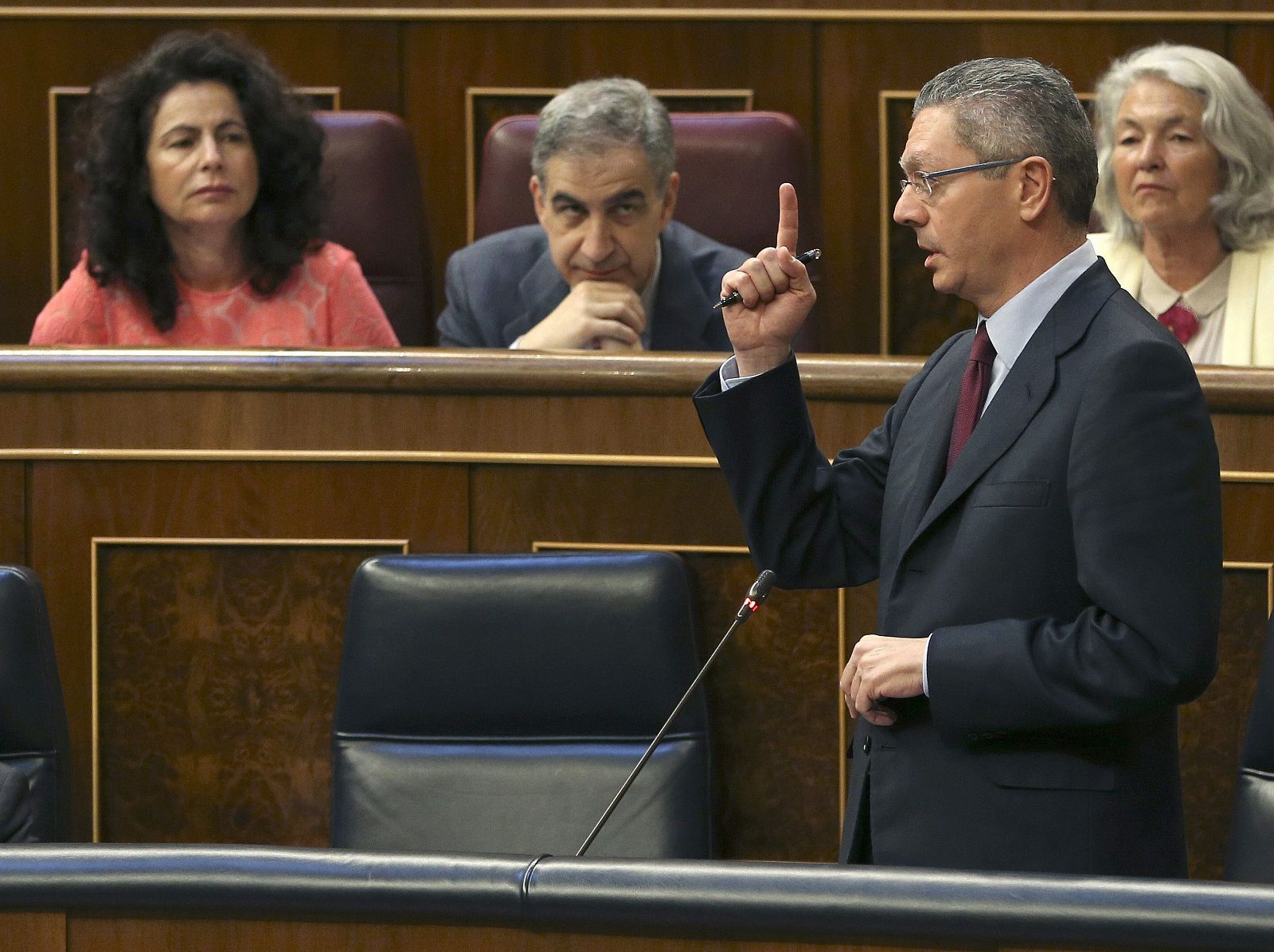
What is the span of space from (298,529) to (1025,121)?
537 millimetres

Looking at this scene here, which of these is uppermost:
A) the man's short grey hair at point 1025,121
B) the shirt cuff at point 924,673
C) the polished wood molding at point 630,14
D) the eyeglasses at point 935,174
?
the polished wood molding at point 630,14

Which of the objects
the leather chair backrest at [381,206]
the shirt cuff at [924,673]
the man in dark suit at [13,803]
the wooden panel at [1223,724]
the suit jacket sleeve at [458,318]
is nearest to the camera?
the shirt cuff at [924,673]

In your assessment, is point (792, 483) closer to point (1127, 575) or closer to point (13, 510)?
point (1127, 575)

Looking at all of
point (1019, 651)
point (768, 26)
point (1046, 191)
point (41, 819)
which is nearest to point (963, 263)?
point (1046, 191)

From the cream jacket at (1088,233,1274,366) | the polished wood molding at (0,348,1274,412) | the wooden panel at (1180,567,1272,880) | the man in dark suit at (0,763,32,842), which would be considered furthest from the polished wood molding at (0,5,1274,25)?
the man in dark suit at (0,763,32,842)

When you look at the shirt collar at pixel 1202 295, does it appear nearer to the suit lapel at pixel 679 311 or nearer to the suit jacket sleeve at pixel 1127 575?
the suit lapel at pixel 679 311

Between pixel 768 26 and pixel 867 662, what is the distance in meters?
1.01

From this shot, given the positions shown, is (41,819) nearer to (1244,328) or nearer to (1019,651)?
(1019,651)

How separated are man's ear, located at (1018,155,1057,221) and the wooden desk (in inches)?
12.5

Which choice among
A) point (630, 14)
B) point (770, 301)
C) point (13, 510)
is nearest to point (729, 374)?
point (770, 301)

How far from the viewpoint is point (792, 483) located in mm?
757

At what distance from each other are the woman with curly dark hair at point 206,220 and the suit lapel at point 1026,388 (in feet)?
2.42

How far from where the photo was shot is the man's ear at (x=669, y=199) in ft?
4.30

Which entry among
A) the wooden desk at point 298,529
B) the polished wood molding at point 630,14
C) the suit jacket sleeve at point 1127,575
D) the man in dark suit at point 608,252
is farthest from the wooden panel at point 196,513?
the polished wood molding at point 630,14
